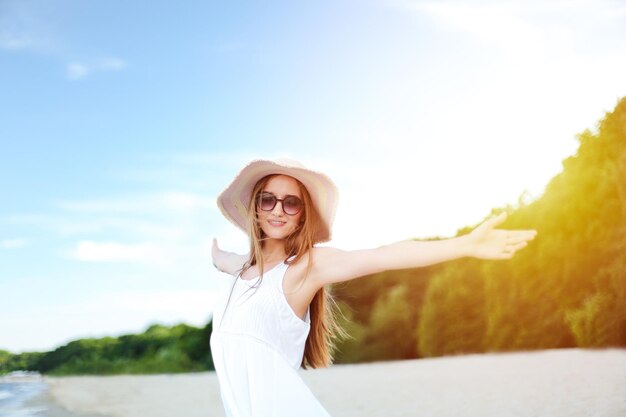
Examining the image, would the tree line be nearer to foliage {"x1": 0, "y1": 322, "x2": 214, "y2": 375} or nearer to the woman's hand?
foliage {"x1": 0, "y1": 322, "x2": 214, "y2": 375}

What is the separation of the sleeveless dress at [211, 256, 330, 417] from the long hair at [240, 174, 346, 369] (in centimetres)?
12

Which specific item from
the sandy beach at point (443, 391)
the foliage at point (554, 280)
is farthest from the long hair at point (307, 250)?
the foliage at point (554, 280)

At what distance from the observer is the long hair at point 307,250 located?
81.9 inches

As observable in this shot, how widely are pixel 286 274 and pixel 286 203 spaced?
268 mm

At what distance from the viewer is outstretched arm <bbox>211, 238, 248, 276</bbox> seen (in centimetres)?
230

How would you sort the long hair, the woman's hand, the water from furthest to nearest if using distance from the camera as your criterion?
the water
the long hair
the woman's hand

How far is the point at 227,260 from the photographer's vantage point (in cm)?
239

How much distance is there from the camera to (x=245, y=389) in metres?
1.85

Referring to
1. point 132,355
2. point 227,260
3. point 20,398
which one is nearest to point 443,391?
point 227,260

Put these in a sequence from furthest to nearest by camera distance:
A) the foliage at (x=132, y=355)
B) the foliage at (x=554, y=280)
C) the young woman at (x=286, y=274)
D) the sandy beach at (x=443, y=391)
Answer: the foliage at (x=132, y=355) < the foliage at (x=554, y=280) < the sandy beach at (x=443, y=391) < the young woman at (x=286, y=274)

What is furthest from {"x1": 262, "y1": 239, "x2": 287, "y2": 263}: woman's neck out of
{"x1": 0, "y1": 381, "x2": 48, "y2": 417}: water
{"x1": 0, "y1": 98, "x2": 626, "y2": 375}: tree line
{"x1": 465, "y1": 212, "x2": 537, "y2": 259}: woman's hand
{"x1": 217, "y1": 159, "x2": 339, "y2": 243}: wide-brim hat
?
{"x1": 0, "y1": 381, "x2": 48, "y2": 417}: water

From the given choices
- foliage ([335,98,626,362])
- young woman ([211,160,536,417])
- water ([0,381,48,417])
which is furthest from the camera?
foliage ([335,98,626,362])

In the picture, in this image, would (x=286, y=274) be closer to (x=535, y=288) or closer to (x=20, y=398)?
(x=535, y=288)

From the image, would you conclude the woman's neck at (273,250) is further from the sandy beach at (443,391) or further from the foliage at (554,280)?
the foliage at (554,280)
